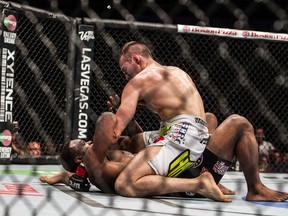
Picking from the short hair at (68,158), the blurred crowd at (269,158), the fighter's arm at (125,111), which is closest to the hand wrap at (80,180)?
the short hair at (68,158)

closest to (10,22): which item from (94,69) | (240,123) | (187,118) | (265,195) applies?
(94,69)

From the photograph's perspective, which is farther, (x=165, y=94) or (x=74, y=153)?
(x=74, y=153)

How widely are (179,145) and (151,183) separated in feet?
0.80

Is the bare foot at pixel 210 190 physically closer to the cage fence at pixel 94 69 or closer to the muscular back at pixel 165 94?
the muscular back at pixel 165 94

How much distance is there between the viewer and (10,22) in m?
4.49


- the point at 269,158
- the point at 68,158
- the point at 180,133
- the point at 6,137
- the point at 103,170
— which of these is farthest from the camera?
the point at 269,158

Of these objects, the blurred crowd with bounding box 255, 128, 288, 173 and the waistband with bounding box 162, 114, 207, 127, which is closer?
the waistband with bounding box 162, 114, 207, 127

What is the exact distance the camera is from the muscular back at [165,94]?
2830mm

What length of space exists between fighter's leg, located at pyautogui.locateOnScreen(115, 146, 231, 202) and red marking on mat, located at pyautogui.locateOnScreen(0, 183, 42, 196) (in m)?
0.46

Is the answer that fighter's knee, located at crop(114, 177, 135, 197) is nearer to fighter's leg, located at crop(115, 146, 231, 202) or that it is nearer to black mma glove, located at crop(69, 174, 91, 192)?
fighter's leg, located at crop(115, 146, 231, 202)

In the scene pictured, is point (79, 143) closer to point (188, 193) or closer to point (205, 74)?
point (188, 193)

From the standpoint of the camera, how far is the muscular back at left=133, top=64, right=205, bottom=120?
9.29ft

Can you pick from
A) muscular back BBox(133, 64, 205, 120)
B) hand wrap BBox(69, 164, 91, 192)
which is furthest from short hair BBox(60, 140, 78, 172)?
muscular back BBox(133, 64, 205, 120)

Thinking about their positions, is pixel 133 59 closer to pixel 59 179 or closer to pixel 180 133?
pixel 180 133
